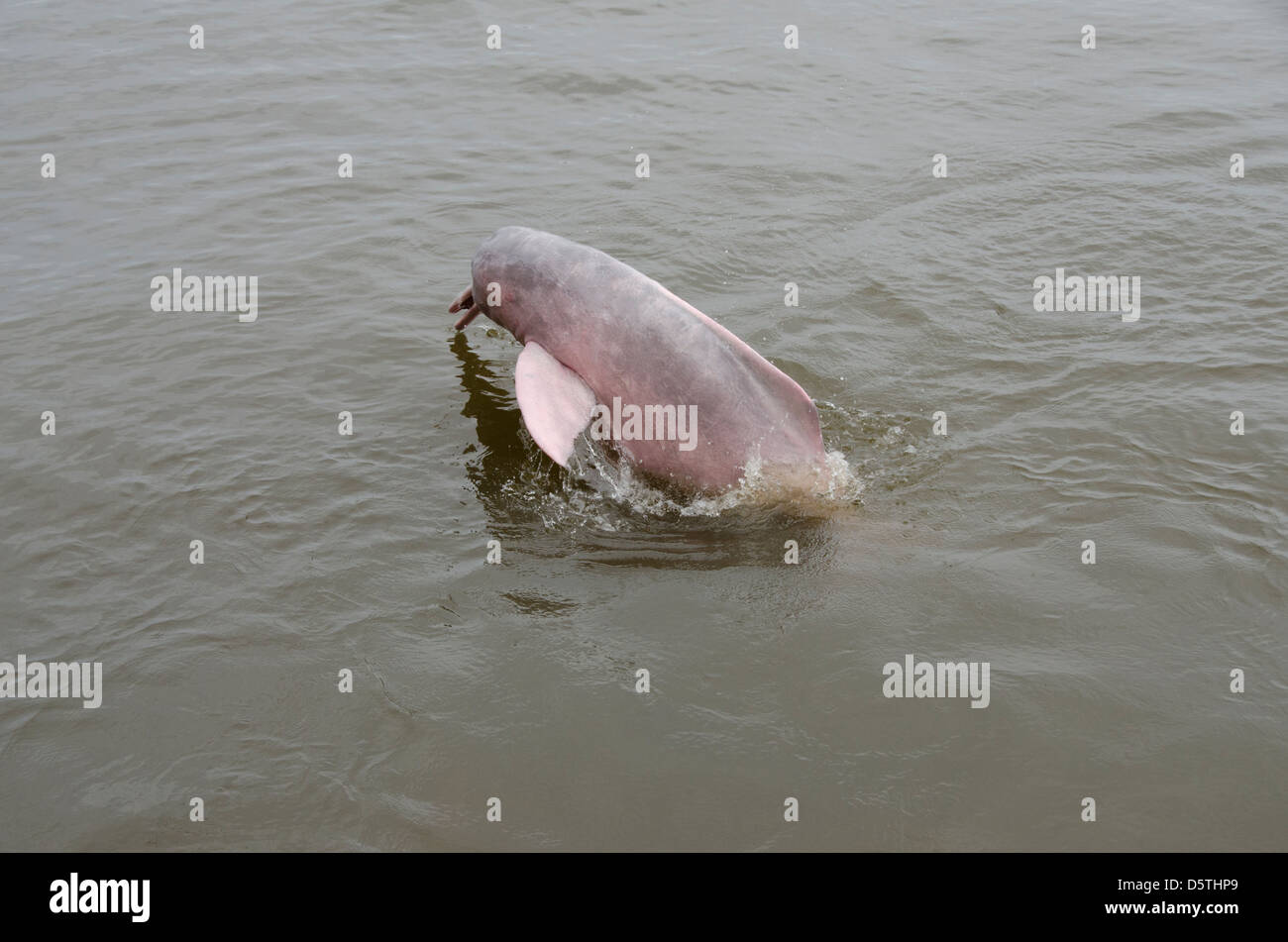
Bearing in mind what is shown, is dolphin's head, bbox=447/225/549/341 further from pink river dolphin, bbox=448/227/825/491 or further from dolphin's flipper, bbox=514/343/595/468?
dolphin's flipper, bbox=514/343/595/468

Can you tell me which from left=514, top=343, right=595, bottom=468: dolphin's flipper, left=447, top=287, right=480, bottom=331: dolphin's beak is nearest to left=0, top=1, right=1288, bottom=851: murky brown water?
left=447, top=287, right=480, bottom=331: dolphin's beak

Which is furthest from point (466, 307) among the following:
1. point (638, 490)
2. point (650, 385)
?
point (638, 490)

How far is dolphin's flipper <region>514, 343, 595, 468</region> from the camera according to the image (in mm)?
8161

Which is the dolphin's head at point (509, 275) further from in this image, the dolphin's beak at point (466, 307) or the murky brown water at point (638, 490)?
the murky brown water at point (638, 490)

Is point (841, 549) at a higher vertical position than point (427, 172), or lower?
lower

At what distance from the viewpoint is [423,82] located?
16125 millimetres

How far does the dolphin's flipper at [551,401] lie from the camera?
8161mm

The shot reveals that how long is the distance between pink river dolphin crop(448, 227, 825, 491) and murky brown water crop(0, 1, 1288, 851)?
456mm

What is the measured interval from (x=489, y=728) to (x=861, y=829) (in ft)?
6.66

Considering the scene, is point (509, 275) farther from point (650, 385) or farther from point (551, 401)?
point (650, 385)

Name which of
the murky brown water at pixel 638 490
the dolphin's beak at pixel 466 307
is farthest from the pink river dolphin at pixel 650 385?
the dolphin's beak at pixel 466 307

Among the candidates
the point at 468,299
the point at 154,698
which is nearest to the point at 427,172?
the point at 468,299

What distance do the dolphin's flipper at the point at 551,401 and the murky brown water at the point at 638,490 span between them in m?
0.52
